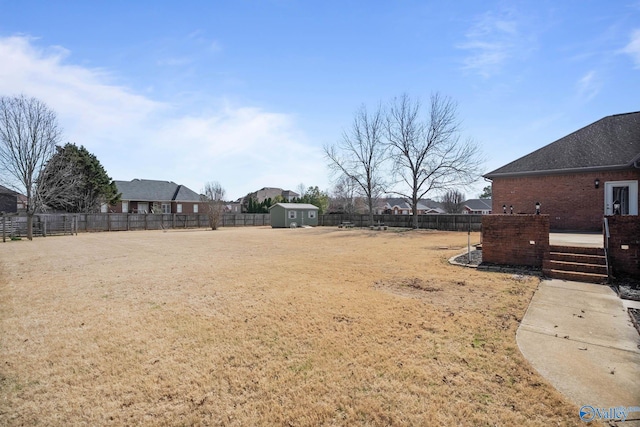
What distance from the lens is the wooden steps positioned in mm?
6629

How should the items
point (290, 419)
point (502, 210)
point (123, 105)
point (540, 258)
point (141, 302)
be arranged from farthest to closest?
1. point (502, 210)
2. point (123, 105)
3. point (540, 258)
4. point (141, 302)
5. point (290, 419)

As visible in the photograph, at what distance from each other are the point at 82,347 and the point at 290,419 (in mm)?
3045

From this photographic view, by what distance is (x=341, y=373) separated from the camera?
299 centimetres

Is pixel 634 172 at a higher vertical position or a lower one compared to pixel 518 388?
higher

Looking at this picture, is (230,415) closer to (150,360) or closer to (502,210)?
(150,360)

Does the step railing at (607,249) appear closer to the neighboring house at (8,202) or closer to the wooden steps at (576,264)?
the wooden steps at (576,264)

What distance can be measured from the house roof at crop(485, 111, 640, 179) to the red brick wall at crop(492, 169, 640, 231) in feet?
1.72

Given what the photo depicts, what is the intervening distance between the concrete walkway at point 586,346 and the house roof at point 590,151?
1242 cm

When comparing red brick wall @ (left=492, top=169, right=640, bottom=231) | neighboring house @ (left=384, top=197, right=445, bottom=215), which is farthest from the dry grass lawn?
neighboring house @ (left=384, top=197, right=445, bottom=215)

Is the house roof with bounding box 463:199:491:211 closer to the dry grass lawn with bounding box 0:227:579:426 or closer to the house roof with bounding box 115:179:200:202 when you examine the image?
the house roof with bounding box 115:179:200:202

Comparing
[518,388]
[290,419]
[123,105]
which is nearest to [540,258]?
[518,388]

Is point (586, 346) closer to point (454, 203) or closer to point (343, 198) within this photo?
point (343, 198)

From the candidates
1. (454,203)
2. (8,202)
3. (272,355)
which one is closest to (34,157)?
(8,202)

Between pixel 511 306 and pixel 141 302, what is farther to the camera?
pixel 141 302
